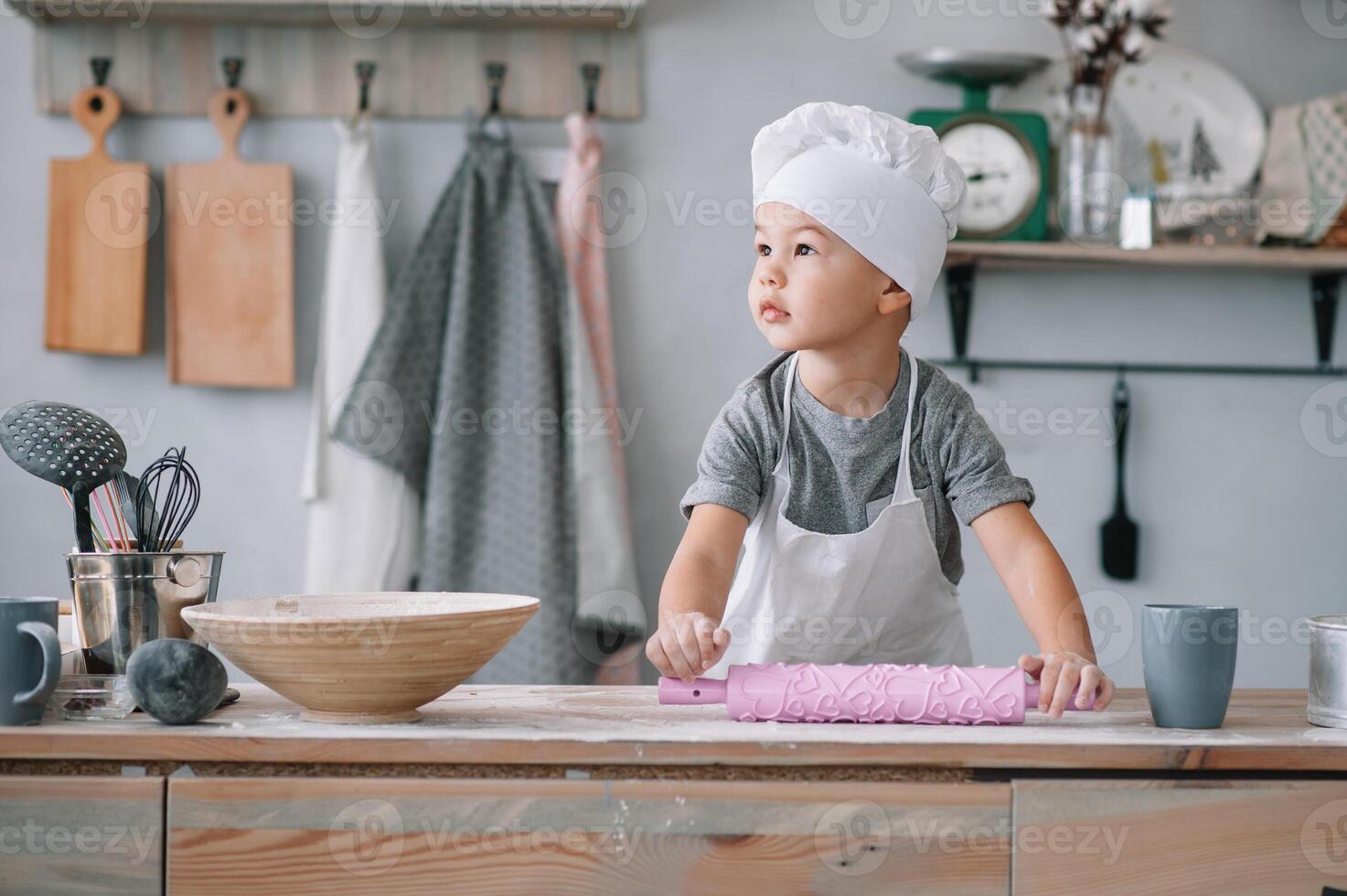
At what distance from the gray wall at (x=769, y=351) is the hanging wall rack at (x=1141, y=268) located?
0.02 m

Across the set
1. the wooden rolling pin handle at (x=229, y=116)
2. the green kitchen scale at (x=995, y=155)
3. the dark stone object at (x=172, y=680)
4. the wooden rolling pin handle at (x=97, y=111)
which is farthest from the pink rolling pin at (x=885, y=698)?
the wooden rolling pin handle at (x=97, y=111)

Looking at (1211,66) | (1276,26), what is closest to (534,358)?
(1211,66)

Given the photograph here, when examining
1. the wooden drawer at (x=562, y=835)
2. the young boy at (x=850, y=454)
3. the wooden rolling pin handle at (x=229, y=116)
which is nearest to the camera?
the wooden drawer at (x=562, y=835)

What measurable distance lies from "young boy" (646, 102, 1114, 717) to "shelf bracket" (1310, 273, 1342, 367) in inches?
49.4

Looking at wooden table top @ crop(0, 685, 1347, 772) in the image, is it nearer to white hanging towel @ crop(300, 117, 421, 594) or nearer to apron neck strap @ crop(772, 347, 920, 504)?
apron neck strap @ crop(772, 347, 920, 504)

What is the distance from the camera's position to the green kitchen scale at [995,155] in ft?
6.43

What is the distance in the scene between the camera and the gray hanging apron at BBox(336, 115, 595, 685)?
1845 millimetres

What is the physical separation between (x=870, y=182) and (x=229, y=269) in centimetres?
125

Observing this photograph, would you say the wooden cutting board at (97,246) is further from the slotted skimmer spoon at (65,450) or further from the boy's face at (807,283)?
the boy's face at (807,283)

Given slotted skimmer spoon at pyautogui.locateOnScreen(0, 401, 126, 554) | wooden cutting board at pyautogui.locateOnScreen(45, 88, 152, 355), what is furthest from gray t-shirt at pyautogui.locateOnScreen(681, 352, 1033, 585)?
wooden cutting board at pyautogui.locateOnScreen(45, 88, 152, 355)

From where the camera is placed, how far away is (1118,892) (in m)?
0.76

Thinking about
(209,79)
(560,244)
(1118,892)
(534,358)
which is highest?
(209,79)

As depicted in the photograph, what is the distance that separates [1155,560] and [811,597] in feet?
3.87

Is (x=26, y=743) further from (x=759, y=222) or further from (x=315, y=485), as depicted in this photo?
(x=315, y=485)
